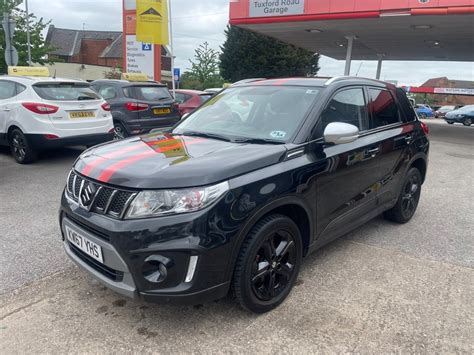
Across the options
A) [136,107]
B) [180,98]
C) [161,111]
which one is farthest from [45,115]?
[180,98]

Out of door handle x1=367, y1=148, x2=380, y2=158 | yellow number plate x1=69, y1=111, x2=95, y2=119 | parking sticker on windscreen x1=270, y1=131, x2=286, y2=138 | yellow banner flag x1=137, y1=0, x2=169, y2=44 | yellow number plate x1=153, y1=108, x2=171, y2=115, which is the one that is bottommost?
yellow number plate x1=153, y1=108, x2=171, y2=115

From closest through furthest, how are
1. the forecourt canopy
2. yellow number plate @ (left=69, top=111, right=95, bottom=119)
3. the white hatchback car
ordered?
the white hatchback car, yellow number plate @ (left=69, top=111, right=95, bottom=119), the forecourt canopy

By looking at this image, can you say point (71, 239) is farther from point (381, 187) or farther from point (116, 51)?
point (116, 51)

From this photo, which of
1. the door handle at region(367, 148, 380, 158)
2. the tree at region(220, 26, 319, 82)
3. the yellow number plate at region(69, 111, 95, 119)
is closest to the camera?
the door handle at region(367, 148, 380, 158)

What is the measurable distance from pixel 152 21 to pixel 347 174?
470 inches

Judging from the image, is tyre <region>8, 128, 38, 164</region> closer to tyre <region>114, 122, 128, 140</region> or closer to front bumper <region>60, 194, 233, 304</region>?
tyre <region>114, 122, 128, 140</region>

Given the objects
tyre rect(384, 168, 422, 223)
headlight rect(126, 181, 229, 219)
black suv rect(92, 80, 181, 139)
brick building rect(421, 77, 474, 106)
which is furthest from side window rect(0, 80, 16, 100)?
brick building rect(421, 77, 474, 106)

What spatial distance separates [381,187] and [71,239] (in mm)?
2926

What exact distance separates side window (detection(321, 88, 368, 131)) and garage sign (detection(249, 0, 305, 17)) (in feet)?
38.0

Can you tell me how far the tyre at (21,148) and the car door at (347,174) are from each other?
5.91m

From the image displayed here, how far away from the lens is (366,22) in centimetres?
1464

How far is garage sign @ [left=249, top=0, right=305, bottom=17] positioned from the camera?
563 inches

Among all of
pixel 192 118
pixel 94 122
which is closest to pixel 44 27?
pixel 94 122

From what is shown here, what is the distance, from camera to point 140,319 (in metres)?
2.85
